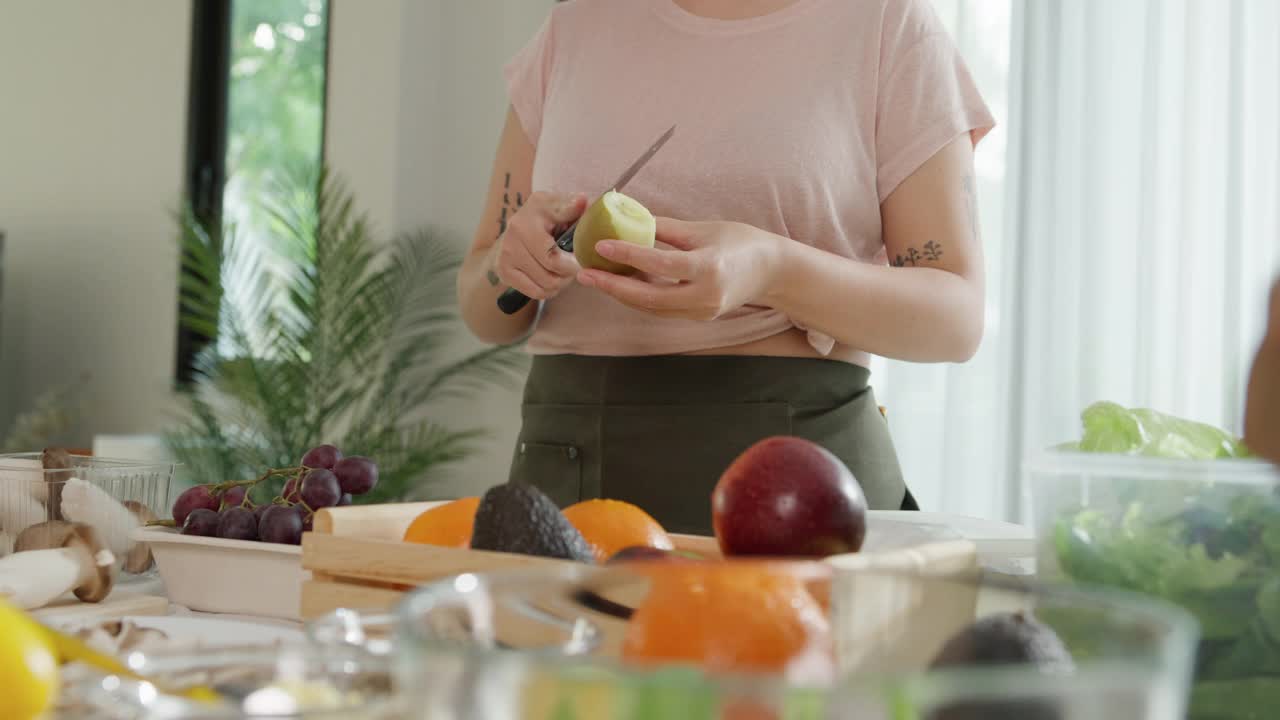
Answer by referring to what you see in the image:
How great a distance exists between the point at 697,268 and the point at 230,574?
0.42 metres

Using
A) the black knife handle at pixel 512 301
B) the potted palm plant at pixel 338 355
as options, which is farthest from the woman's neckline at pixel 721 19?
the potted palm plant at pixel 338 355

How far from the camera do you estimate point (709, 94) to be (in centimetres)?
130

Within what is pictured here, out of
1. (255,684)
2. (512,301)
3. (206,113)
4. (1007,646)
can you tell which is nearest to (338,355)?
(206,113)

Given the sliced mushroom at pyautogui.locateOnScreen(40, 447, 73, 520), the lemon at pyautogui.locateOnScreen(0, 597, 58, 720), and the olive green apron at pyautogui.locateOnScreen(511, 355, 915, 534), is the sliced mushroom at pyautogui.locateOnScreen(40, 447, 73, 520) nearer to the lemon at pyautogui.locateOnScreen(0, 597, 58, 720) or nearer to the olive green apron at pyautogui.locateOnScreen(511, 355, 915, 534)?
the lemon at pyautogui.locateOnScreen(0, 597, 58, 720)

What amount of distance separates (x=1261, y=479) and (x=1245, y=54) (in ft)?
7.63

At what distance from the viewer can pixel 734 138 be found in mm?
1275

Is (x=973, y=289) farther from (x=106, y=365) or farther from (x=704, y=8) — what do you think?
(x=106, y=365)

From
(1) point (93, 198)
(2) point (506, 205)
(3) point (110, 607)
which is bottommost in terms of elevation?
(3) point (110, 607)

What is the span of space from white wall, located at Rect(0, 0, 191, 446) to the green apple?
159 inches

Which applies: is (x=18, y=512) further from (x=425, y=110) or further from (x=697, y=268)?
(x=425, y=110)

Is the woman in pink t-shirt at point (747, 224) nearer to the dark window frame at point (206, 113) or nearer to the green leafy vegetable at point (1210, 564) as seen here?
the green leafy vegetable at point (1210, 564)

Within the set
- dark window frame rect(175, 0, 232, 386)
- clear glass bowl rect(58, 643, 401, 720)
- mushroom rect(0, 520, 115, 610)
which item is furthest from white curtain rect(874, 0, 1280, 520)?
dark window frame rect(175, 0, 232, 386)

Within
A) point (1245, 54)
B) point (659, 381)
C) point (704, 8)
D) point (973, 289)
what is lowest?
point (659, 381)

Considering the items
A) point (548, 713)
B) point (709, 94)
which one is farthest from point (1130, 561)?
point (709, 94)
